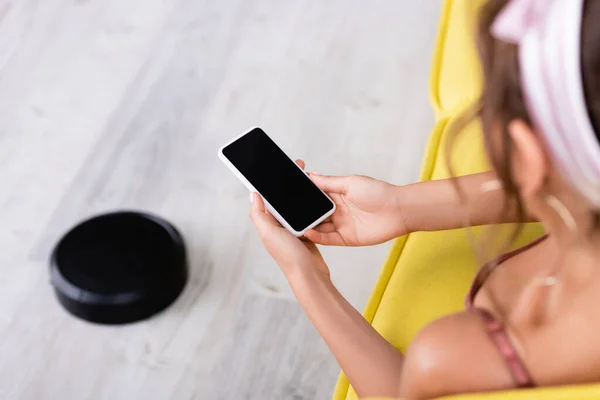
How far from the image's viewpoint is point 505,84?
19.2 inches

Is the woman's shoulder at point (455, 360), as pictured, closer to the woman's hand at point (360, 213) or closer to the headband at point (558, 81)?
the headband at point (558, 81)

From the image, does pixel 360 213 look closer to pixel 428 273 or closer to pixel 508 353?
pixel 428 273

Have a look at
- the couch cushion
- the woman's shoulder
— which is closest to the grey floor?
the couch cushion

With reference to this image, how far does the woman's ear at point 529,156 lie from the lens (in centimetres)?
47

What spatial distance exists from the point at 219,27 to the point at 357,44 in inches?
12.4

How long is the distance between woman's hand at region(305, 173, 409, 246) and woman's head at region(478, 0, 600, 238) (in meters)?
0.31

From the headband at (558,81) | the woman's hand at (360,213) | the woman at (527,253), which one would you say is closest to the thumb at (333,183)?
the woman's hand at (360,213)

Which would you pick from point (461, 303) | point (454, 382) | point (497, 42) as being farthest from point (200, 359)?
point (497, 42)

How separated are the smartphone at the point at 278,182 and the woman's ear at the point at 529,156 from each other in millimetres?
407

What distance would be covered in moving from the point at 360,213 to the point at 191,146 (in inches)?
22.5

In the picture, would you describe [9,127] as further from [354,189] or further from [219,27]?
[354,189]

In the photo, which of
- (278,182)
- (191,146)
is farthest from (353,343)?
(191,146)

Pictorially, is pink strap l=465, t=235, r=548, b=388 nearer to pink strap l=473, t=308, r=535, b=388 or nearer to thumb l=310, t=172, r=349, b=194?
pink strap l=473, t=308, r=535, b=388

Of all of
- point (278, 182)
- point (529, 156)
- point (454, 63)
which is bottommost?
point (454, 63)
